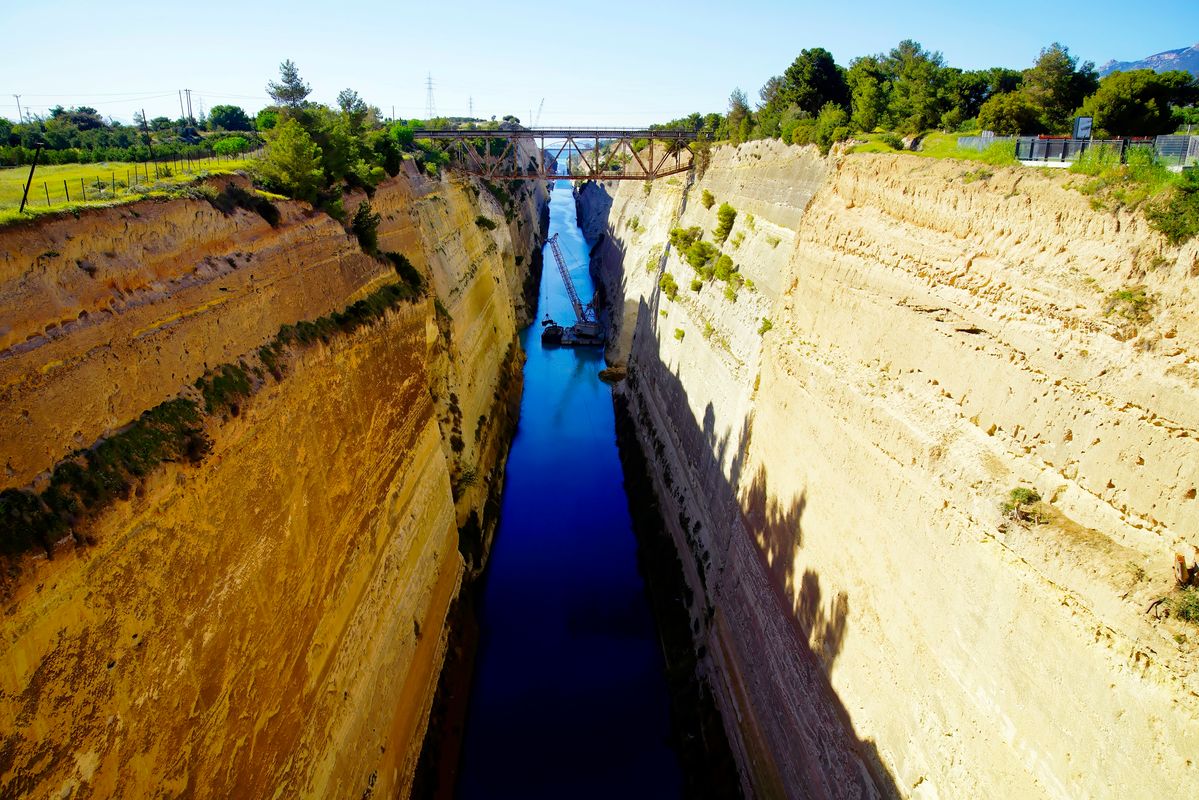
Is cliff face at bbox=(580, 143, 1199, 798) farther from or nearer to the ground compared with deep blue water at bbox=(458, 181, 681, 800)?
farther from the ground

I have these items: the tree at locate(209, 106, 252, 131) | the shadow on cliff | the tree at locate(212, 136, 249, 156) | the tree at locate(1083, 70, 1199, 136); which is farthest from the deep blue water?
the tree at locate(209, 106, 252, 131)

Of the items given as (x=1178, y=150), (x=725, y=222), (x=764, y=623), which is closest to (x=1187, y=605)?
(x=1178, y=150)

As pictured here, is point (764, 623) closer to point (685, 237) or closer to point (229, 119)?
point (685, 237)

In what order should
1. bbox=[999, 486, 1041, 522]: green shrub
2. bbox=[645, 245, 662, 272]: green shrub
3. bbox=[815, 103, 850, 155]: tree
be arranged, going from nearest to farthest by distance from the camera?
bbox=[999, 486, 1041, 522]: green shrub, bbox=[815, 103, 850, 155]: tree, bbox=[645, 245, 662, 272]: green shrub

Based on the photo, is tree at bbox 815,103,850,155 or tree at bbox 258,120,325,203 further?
tree at bbox 815,103,850,155

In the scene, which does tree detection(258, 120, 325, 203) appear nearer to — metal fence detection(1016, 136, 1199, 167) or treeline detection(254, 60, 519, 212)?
treeline detection(254, 60, 519, 212)

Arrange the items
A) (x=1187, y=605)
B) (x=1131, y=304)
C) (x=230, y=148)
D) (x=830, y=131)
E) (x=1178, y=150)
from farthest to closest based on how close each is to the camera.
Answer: (x=230, y=148), (x=830, y=131), (x=1178, y=150), (x=1131, y=304), (x=1187, y=605)
